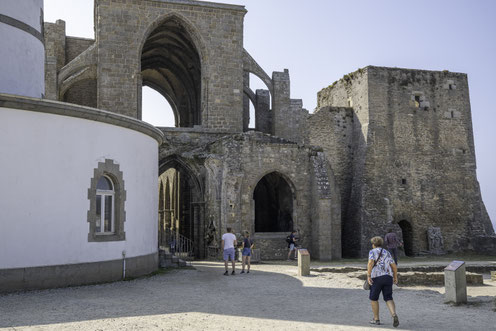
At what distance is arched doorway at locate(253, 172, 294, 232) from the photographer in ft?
68.9

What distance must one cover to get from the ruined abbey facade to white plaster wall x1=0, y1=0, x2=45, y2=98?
24.3 feet

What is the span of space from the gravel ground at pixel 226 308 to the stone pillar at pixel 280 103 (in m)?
13.5

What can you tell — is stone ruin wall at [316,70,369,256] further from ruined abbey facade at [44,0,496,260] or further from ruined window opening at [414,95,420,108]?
ruined window opening at [414,95,420,108]

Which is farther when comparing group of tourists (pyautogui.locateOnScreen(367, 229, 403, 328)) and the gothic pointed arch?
the gothic pointed arch

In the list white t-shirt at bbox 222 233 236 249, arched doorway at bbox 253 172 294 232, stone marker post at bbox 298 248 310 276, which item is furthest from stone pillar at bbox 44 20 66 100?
stone marker post at bbox 298 248 310 276

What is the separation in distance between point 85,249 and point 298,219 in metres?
10.7

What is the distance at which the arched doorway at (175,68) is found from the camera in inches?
971

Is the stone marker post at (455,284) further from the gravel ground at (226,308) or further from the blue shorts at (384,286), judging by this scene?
the blue shorts at (384,286)

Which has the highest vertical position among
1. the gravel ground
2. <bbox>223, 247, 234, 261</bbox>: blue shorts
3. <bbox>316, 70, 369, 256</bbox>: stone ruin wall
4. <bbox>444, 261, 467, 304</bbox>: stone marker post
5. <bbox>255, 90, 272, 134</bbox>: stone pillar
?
<bbox>255, 90, 272, 134</bbox>: stone pillar

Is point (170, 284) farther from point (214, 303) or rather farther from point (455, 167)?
point (455, 167)

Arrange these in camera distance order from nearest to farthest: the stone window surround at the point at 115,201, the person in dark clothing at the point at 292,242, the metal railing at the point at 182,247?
the stone window surround at the point at 115,201, the person in dark clothing at the point at 292,242, the metal railing at the point at 182,247

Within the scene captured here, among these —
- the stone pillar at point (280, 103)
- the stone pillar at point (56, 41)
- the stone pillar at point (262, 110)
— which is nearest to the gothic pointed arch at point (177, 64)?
the stone pillar at point (262, 110)

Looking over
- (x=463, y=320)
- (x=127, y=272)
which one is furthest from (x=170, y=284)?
(x=463, y=320)

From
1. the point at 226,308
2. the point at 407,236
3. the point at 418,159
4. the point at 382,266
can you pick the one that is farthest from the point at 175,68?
the point at 382,266
